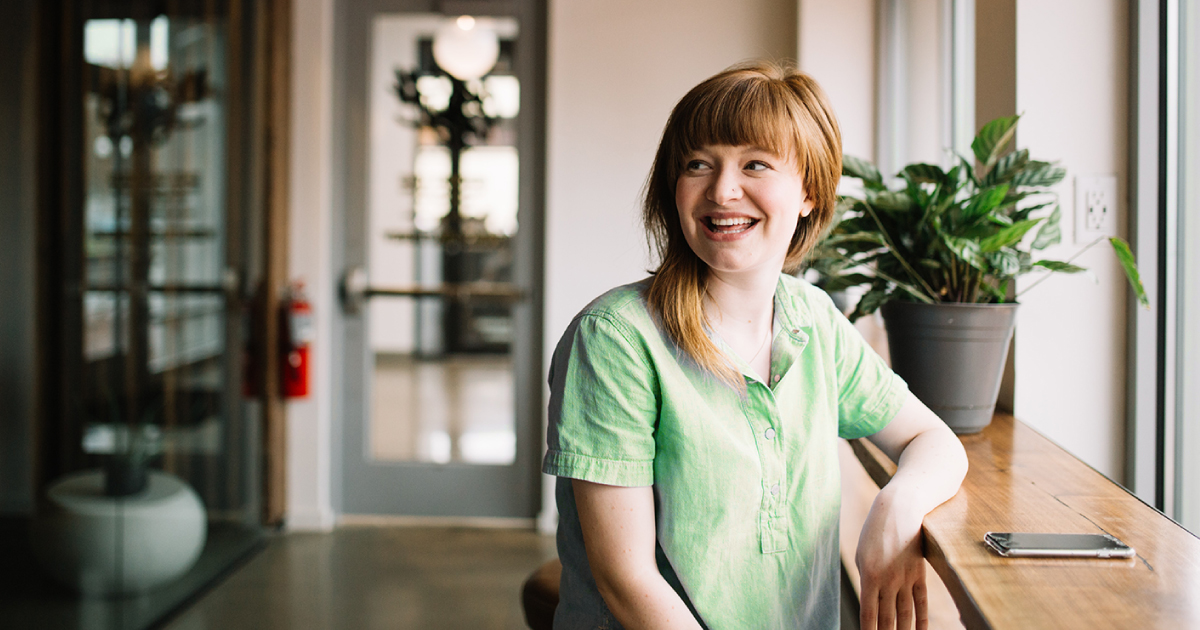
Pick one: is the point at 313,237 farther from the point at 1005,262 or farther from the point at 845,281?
→ the point at 1005,262

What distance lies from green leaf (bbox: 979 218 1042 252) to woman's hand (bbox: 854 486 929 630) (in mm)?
461

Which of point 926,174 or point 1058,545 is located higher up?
point 926,174

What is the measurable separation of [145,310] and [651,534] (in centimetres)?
195

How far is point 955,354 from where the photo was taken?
135 cm

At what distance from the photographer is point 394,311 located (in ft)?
12.0

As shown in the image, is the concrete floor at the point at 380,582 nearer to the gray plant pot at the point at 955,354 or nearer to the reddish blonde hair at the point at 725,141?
the gray plant pot at the point at 955,354

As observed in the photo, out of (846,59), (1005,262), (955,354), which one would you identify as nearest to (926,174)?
(1005,262)

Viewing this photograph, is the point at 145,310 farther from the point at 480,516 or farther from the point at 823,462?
the point at 823,462

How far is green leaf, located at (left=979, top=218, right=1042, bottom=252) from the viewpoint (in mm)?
1229

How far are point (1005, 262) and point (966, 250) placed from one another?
0.07 metres

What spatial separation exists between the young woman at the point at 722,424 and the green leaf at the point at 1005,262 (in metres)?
0.31

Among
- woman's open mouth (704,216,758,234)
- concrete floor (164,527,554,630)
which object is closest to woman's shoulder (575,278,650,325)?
woman's open mouth (704,216,758,234)

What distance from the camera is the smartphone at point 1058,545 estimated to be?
Result: 84 centimetres

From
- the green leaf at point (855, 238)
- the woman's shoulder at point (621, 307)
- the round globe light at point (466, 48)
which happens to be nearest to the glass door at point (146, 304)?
the round globe light at point (466, 48)
